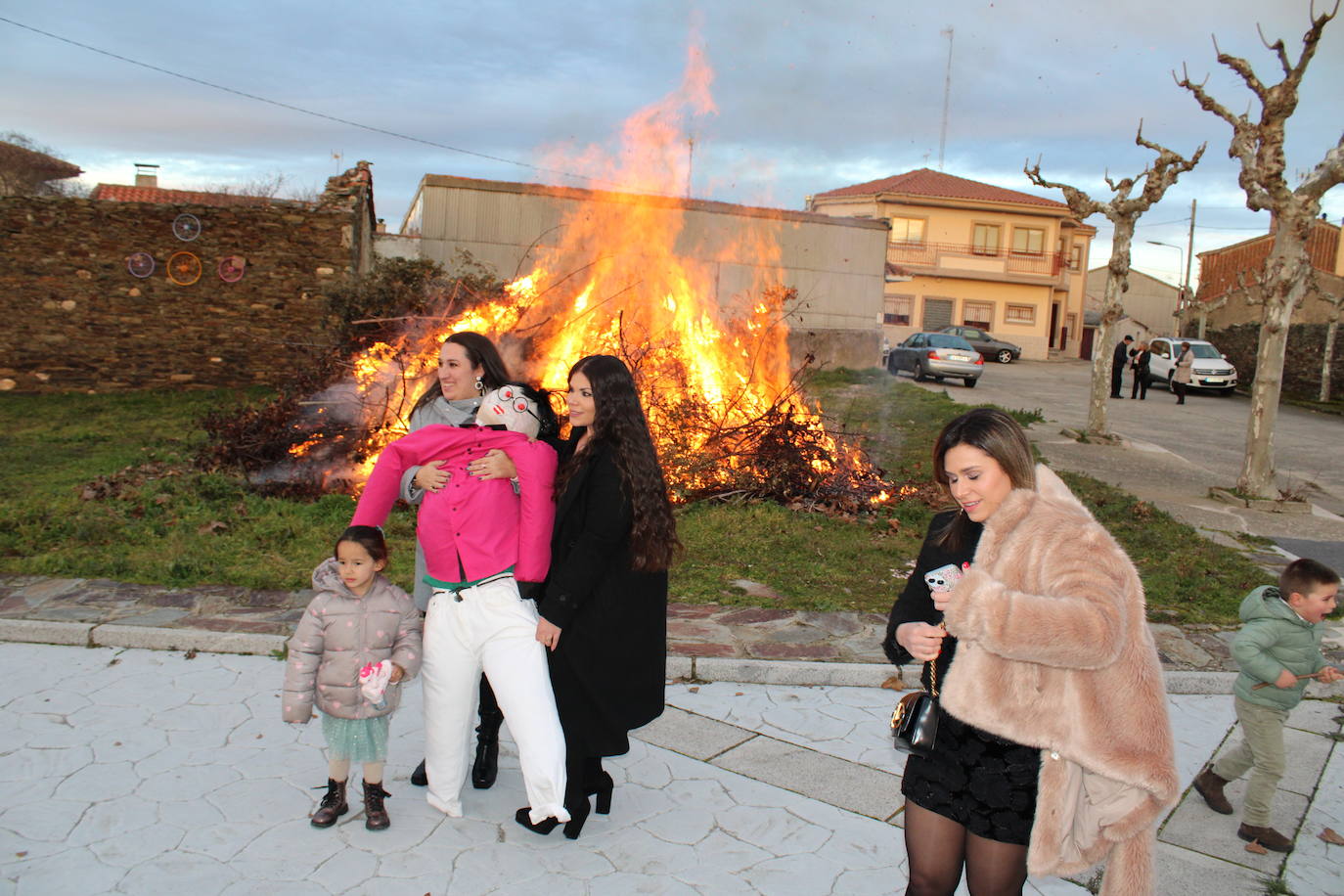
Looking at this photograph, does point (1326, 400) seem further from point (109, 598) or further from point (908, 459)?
point (109, 598)

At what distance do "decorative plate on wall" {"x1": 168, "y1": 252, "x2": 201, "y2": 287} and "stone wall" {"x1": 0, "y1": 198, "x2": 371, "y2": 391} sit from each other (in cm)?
8

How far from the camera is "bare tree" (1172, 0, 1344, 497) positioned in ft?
40.2

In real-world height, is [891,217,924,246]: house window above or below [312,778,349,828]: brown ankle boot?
above

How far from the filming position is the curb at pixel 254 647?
603 centimetres

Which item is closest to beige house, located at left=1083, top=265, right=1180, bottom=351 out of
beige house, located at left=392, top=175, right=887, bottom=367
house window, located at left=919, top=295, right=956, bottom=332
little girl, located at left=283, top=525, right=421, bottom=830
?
house window, located at left=919, top=295, right=956, bottom=332

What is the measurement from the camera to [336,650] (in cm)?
387

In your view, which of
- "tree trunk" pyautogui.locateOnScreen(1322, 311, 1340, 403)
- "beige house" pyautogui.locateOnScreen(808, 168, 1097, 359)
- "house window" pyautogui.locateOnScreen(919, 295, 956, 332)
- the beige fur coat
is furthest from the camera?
"house window" pyautogui.locateOnScreen(919, 295, 956, 332)

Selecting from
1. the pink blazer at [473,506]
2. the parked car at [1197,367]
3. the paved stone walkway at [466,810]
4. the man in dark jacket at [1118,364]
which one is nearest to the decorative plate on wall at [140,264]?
the paved stone walkway at [466,810]

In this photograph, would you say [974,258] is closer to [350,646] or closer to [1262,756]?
[1262,756]

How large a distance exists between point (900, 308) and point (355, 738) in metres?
46.1

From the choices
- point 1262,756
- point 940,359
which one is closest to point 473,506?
point 1262,756

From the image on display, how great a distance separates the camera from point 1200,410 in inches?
1024

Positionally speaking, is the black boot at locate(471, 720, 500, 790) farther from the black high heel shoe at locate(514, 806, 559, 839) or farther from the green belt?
the green belt

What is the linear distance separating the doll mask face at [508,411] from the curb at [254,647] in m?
2.53
